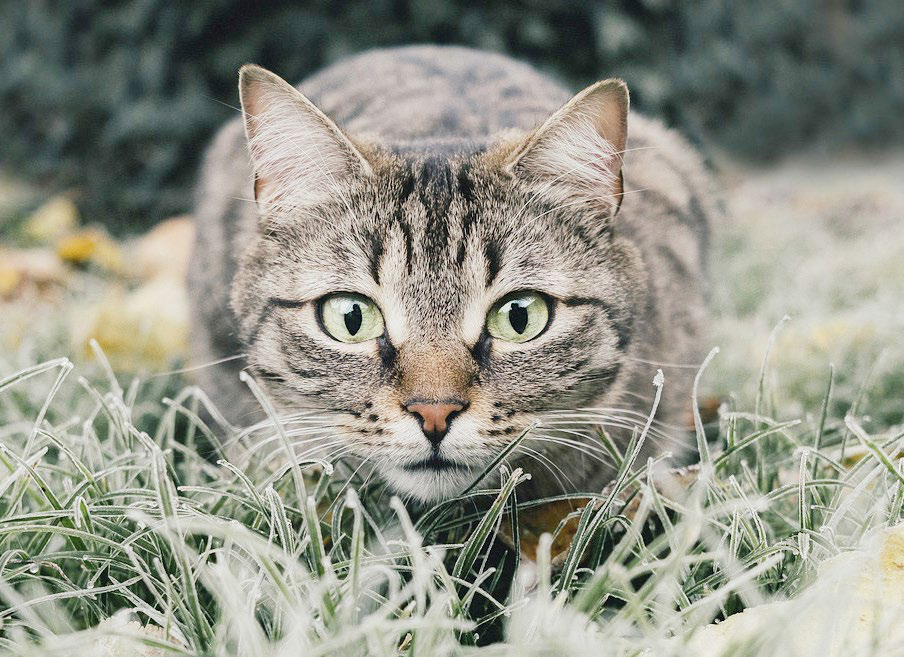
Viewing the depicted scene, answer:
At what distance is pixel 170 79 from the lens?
168 inches

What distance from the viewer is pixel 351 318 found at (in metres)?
1.51

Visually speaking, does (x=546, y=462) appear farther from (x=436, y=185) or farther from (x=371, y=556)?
(x=436, y=185)

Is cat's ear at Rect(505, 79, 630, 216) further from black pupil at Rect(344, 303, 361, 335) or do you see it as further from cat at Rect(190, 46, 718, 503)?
black pupil at Rect(344, 303, 361, 335)

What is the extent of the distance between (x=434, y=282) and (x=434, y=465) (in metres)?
0.33

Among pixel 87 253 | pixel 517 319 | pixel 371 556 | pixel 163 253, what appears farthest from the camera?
pixel 163 253

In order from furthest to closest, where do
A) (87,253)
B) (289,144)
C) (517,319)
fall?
(87,253) → (289,144) → (517,319)

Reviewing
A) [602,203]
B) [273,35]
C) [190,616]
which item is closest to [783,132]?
[273,35]

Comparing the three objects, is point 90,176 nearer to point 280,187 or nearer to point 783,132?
point 280,187

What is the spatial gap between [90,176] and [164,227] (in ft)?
2.81

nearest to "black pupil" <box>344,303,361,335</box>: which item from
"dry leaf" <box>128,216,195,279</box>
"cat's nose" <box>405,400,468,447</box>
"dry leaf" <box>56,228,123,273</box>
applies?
"cat's nose" <box>405,400,468,447</box>

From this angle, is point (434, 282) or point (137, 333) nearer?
point (434, 282)

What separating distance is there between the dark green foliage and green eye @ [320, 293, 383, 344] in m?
2.80

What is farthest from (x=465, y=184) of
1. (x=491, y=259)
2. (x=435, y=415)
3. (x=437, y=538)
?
(x=437, y=538)

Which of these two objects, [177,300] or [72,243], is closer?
[177,300]
